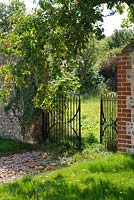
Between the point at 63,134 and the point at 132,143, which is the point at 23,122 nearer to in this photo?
the point at 63,134

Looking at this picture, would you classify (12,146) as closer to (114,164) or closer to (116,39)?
(114,164)

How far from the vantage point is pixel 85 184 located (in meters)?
5.26

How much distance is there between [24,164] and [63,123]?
2.13 meters

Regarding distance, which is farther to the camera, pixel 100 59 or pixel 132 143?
pixel 100 59

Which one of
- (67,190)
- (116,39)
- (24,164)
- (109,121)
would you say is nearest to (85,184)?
(67,190)

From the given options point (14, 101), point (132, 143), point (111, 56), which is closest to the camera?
point (132, 143)

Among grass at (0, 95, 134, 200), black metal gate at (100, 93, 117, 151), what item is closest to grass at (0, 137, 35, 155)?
black metal gate at (100, 93, 117, 151)

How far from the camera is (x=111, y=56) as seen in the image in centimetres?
2756

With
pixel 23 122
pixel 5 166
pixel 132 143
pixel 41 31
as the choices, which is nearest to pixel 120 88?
pixel 132 143

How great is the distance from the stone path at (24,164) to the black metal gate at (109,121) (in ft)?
4.47

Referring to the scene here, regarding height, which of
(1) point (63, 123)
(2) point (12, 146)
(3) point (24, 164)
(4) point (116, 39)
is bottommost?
(3) point (24, 164)

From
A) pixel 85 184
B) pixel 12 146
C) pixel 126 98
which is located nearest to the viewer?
pixel 85 184

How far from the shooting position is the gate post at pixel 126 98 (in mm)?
6215

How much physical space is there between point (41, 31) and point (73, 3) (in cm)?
58
